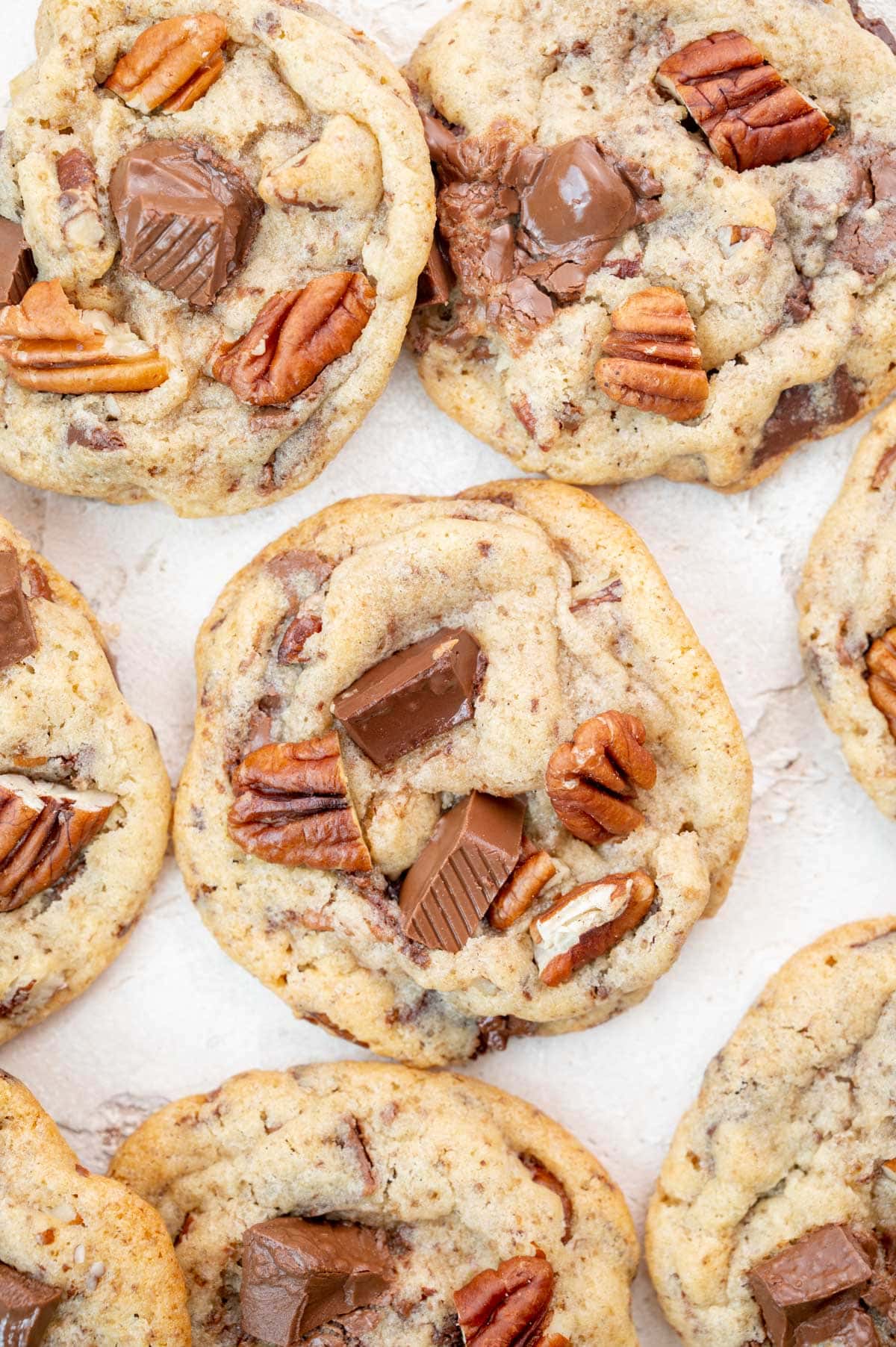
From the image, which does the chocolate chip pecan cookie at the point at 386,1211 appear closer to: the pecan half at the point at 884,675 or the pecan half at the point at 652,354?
the pecan half at the point at 884,675

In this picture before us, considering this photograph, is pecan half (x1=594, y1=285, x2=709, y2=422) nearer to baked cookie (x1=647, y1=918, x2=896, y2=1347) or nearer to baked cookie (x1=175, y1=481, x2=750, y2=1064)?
baked cookie (x1=175, y1=481, x2=750, y2=1064)

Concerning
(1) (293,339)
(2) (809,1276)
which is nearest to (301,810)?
(1) (293,339)

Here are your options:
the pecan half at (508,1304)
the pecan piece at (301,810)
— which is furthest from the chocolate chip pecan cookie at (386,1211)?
the pecan piece at (301,810)

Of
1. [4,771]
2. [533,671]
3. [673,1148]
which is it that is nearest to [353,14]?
[533,671]

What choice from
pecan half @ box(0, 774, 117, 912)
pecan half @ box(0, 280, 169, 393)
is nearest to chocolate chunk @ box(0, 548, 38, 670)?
pecan half @ box(0, 774, 117, 912)

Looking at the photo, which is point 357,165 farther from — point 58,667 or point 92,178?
point 58,667

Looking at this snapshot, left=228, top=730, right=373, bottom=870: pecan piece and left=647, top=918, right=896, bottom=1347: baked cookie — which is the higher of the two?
left=228, top=730, right=373, bottom=870: pecan piece

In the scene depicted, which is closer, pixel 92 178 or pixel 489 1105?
pixel 92 178
